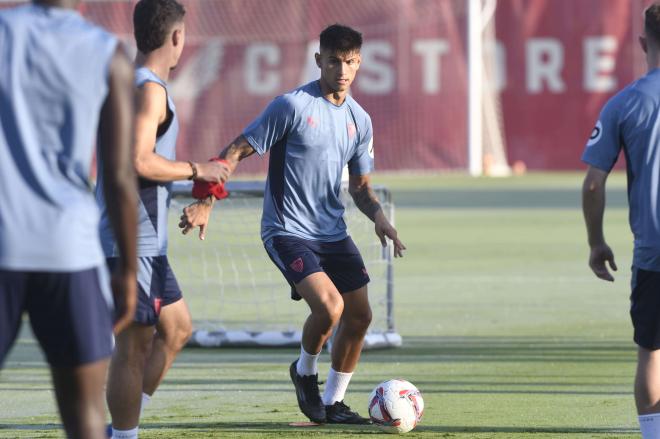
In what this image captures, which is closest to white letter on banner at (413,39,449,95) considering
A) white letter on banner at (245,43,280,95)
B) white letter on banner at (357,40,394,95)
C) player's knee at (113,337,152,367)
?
white letter on banner at (357,40,394,95)

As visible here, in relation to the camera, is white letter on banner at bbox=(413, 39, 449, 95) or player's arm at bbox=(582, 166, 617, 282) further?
white letter on banner at bbox=(413, 39, 449, 95)

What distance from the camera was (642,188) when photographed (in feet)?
18.4

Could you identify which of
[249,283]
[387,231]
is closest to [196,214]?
[387,231]

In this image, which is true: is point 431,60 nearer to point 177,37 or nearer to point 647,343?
point 177,37

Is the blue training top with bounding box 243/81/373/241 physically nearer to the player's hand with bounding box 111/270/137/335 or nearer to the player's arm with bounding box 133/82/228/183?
the player's arm with bounding box 133/82/228/183

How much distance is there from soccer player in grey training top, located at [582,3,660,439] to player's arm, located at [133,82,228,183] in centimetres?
152

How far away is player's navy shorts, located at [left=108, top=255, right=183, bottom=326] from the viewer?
19.5 ft

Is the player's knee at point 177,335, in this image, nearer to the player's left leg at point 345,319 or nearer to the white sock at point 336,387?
the player's left leg at point 345,319

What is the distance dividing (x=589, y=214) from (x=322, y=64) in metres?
2.29

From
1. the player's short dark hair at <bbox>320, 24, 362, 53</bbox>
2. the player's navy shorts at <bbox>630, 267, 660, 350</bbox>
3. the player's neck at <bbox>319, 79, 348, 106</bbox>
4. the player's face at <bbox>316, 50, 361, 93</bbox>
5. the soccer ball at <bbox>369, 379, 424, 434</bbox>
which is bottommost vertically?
the soccer ball at <bbox>369, 379, 424, 434</bbox>

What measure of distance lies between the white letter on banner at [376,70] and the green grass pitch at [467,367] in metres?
16.8

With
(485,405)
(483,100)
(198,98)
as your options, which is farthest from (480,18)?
(485,405)

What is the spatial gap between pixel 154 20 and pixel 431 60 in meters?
28.7

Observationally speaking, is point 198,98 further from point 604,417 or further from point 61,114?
Answer: point 61,114
